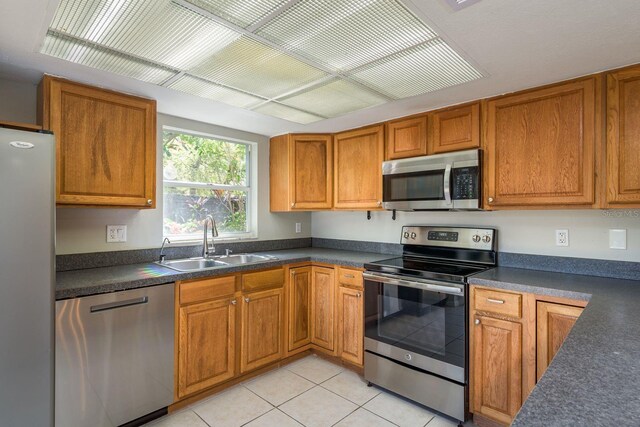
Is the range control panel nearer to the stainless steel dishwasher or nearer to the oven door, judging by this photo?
the oven door

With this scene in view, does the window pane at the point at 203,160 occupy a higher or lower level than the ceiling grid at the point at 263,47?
lower

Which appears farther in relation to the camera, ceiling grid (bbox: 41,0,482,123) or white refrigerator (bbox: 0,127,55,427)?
white refrigerator (bbox: 0,127,55,427)

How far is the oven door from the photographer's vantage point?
2123 millimetres

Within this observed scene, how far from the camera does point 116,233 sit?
8.12 feet

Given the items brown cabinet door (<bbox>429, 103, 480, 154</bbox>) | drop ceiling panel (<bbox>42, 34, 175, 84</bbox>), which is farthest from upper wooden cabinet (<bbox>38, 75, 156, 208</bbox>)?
brown cabinet door (<bbox>429, 103, 480, 154</bbox>)

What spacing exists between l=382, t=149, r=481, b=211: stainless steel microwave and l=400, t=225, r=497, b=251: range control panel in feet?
1.07

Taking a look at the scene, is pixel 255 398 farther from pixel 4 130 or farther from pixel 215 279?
pixel 4 130

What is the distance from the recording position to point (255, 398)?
2396 mm

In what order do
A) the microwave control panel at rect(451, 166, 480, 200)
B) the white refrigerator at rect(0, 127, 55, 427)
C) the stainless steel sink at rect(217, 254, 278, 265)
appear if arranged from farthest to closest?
1. the stainless steel sink at rect(217, 254, 278, 265)
2. the microwave control panel at rect(451, 166, 480, 200)
3. the white refrigerator at rect(0, 127, 55, 427)

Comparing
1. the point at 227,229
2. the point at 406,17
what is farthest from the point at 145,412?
the point at 406,17

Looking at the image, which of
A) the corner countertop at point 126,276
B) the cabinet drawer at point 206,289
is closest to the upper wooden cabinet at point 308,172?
the corner countertop at point 126,276

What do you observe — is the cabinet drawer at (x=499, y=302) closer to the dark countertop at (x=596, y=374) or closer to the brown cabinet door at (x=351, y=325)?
the dark countertop at (x=596, y=374)

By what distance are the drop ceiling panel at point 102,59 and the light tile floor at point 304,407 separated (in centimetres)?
213

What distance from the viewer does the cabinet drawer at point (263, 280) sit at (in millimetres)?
2580
